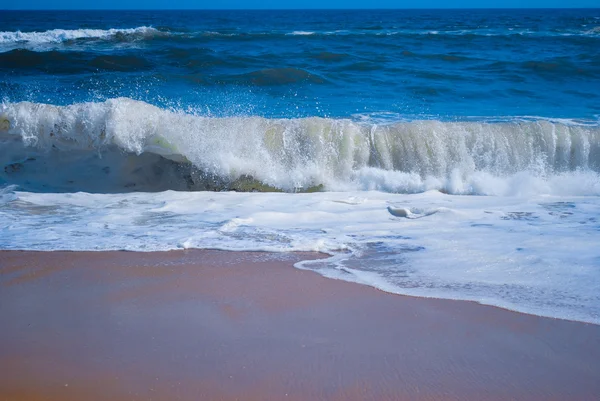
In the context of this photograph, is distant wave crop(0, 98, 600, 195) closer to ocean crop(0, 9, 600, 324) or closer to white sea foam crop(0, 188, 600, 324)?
ocean crop(0, 9, 600, 324)

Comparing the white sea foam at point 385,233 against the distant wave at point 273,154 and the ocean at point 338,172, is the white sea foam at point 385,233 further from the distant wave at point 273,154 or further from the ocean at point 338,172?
the distant wave at point 273,154

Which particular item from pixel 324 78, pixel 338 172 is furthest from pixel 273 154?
pixel 324 78

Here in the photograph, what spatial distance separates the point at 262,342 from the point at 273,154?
460 centimetres

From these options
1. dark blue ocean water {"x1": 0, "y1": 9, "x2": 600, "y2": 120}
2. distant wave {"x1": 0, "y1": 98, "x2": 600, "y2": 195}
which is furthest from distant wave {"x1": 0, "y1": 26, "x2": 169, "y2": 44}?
distant wave {"x1": 0, "y1": 98, "x2": 600, "y2": 195}

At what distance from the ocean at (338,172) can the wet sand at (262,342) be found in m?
0.32

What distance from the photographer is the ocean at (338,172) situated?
13.4 feet

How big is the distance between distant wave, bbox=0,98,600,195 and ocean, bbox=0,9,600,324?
2cm

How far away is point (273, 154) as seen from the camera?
737cm

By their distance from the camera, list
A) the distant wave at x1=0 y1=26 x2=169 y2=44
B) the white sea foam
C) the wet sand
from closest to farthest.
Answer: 1. the wet sand
2. the white sea foam
3. the distant wave at x1=0 y1=26 x2=169 y2=44

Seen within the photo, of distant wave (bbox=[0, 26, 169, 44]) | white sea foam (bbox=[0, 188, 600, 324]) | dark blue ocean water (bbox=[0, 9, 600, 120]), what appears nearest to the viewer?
white sea foam (bbox=[0, 188, 600, 324])

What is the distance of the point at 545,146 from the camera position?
307 inches

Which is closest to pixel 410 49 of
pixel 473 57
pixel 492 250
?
pixel 473 57

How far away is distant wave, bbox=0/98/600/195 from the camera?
23.0ft

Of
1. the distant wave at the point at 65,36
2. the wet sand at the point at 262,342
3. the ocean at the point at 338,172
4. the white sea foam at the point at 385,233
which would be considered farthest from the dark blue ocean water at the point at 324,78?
the wet sand at the point at 262,342
